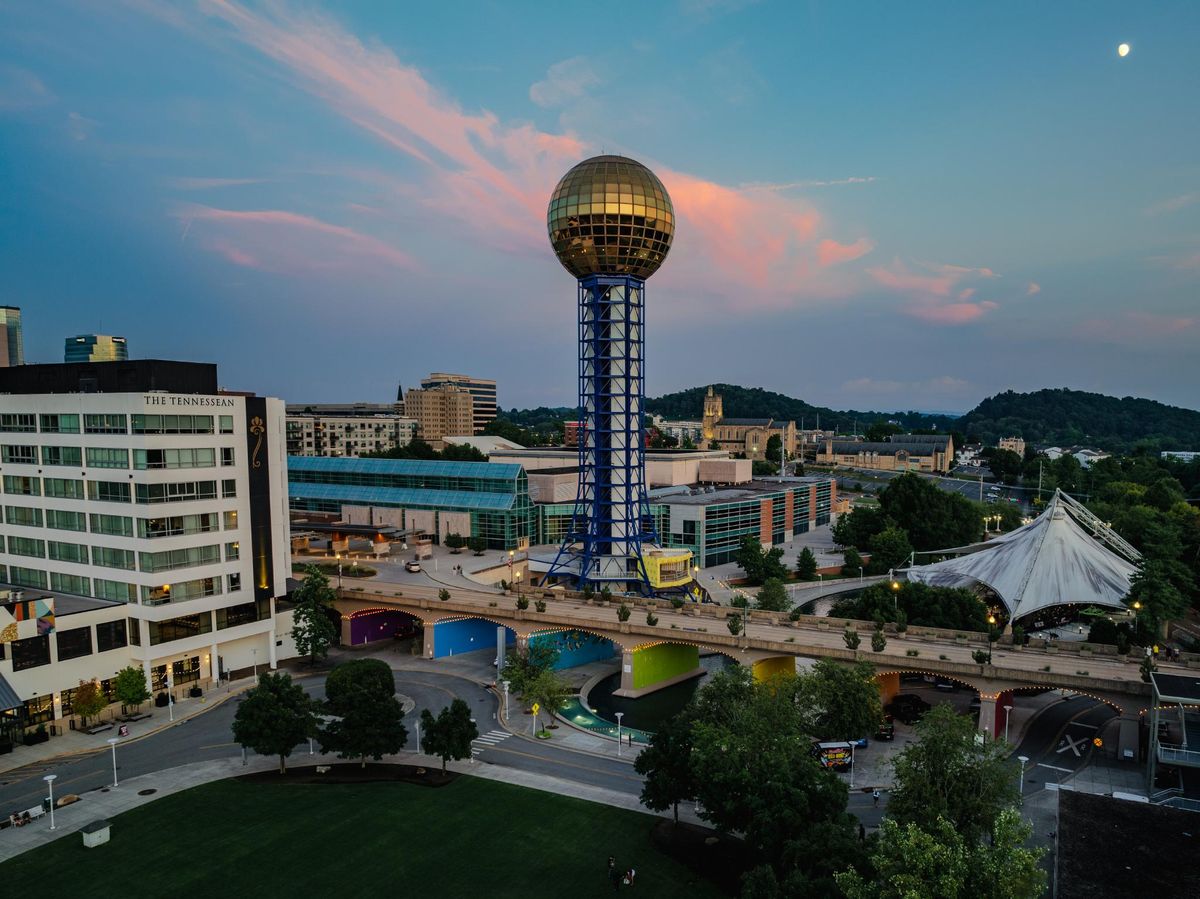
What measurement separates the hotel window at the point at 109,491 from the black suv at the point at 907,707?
6647 centimetres

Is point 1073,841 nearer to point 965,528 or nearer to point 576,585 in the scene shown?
point 576,585

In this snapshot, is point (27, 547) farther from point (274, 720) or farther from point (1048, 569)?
point (1048, 569)

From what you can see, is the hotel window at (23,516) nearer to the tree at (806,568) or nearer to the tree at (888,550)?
the tree at (806,568)

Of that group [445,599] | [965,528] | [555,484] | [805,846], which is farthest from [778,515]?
[805,846]

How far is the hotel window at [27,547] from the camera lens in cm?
7106

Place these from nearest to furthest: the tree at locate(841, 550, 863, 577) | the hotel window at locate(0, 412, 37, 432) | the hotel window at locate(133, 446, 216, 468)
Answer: the hotel window at locate(133, 446, 216, 468)
the hotel window at locate(0, 412, 37, 432)
the tree at locate(841, 550, 863, 577)

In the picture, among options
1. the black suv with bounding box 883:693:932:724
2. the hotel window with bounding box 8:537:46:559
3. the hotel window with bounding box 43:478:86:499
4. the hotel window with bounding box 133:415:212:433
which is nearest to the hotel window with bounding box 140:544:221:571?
the hotel window with bounding box 43:478:86:499

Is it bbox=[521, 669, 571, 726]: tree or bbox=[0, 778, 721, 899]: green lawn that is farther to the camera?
bbox=[521, 669, 571, 726]: tree

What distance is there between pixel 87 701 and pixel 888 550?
99.3m

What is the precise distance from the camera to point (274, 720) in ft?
164

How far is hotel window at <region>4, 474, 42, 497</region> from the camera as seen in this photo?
70.4m

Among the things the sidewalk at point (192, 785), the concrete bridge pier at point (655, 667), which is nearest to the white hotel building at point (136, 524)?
the sidewalk at point (192, 785)

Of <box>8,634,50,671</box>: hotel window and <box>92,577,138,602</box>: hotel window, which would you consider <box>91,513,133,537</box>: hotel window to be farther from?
<box>8,634,50,671</box>: hotel window

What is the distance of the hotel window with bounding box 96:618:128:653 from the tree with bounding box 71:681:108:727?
3.73 metres
